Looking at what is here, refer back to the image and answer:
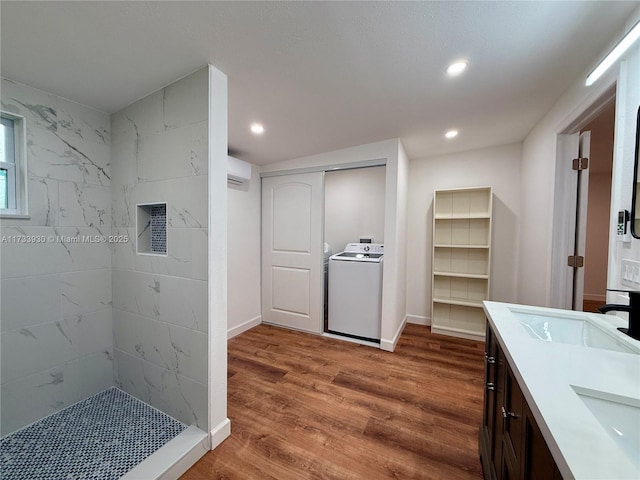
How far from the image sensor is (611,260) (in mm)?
1255

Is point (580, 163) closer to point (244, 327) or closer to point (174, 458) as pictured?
point (174, 458)

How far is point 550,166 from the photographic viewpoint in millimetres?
1990

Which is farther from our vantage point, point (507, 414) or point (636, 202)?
point (636, 202)

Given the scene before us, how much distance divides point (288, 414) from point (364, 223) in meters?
2.96

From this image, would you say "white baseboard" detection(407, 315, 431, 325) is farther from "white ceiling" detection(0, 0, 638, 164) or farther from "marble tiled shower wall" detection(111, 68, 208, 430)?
"marble tiled shower wall" detection(111, 68, 208, 430)

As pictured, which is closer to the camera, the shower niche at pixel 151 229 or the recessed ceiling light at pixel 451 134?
the shower niche at pixel 151 229

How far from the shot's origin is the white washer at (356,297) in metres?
2.82

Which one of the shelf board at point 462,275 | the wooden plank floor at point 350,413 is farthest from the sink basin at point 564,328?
the shelf board at point 462,275

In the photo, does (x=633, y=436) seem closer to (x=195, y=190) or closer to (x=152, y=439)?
(x=195, y=190)

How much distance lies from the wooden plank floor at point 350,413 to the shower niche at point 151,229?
1.30 metres

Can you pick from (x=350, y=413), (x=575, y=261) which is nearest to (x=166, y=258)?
(x=350, y=413)

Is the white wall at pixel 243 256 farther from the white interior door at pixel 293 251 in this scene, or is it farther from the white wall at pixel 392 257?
the white wall at pixel 392 257

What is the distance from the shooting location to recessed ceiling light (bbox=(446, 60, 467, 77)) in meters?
1.43

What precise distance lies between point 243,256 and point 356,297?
1519mm
